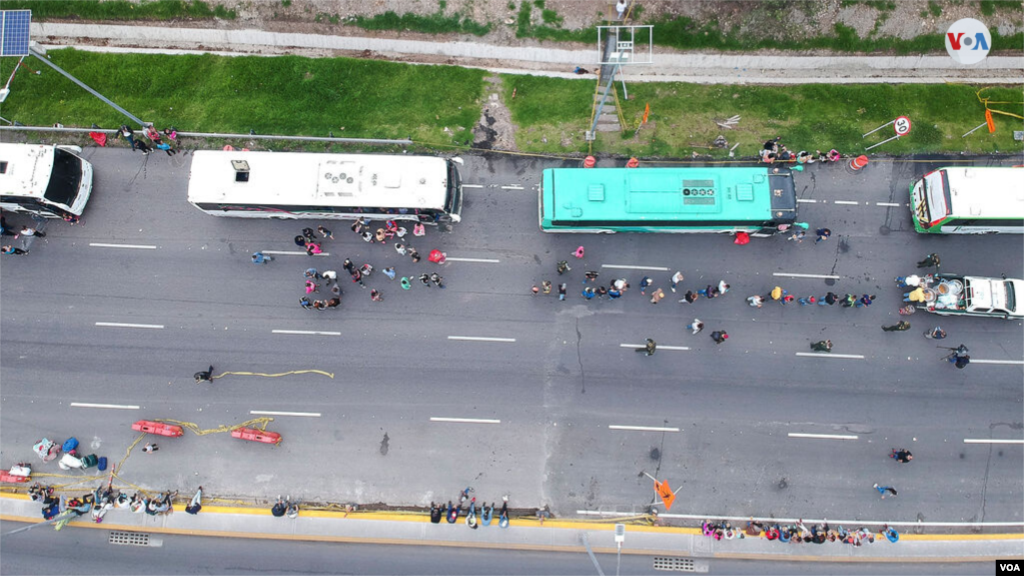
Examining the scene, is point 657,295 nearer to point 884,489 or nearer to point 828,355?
point 828,355

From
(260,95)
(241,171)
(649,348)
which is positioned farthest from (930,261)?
(260,95)

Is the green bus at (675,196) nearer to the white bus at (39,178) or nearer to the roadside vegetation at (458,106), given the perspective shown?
the roadside vegetation at (458,106)

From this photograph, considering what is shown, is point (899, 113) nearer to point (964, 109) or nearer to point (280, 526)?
point (964, 109)

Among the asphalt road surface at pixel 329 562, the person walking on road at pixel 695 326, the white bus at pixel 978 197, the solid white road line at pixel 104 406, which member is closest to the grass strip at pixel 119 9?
the solid white road line at pixel 104 406

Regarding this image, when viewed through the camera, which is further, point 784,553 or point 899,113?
point 899,113

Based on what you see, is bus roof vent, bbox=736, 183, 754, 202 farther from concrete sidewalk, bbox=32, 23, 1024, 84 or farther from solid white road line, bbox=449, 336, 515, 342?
solid white road line, bbox=449, 336, 515, 342

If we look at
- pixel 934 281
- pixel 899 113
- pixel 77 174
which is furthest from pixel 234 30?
pixel 934 281

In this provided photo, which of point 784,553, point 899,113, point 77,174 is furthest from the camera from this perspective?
point 899,113
